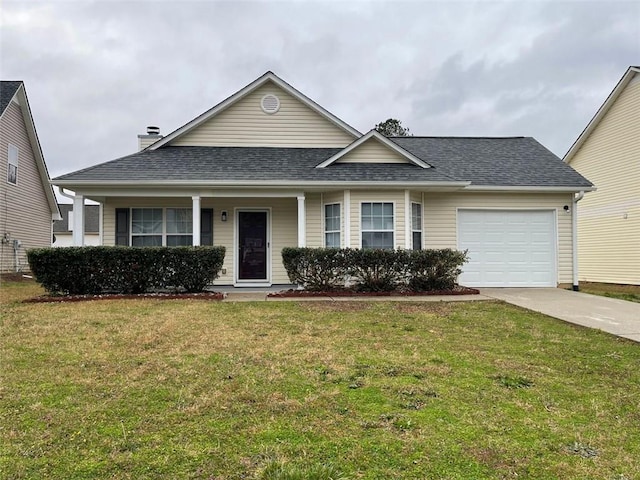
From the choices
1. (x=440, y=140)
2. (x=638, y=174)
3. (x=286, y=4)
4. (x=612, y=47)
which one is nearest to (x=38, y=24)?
(x=286, y=4)

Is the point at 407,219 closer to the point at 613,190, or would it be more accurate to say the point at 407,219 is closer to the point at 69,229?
the point at 613,190

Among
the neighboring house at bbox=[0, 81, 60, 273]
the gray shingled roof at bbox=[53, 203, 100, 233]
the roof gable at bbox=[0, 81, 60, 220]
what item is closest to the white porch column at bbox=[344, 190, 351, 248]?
the roof gable at bbox=[0, 81, 60, 220]

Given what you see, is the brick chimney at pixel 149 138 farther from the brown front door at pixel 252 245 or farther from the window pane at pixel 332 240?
the window pane at pixel 332 240

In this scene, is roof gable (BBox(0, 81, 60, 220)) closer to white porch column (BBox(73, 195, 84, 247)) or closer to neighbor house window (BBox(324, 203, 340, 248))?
white porch column (BBox(73, 195, 84, 247))

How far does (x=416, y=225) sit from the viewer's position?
41.0 ft

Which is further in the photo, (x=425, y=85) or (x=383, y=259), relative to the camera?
(x=425, y=85)

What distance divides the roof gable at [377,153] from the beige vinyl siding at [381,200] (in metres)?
1.19

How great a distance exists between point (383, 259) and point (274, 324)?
4.36m

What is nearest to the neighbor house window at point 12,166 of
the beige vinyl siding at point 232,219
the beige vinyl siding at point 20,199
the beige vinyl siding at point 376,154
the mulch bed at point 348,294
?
the beige vinyl siding at point 20,199

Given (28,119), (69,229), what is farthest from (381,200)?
(69,229)

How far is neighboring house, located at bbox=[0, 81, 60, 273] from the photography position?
1728 cm

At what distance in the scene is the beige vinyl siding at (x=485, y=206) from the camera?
501 inches

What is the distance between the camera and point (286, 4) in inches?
565

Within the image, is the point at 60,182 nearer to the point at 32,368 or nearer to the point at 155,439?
the point at 32,368
